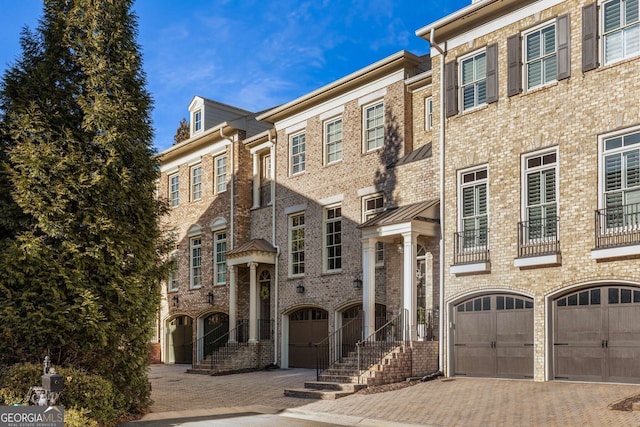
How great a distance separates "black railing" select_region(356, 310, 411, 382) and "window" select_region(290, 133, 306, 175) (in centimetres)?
782

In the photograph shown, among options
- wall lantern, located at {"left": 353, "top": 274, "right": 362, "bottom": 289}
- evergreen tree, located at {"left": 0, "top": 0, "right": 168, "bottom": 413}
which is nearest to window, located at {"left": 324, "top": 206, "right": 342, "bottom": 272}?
wall lantern, located at {"left": 353, "top": 274, "right": 362, "bottom": 289}

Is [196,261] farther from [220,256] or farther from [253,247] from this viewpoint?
[253,247]

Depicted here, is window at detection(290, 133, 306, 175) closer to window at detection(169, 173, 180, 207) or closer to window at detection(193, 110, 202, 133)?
window at detection(193, 110, 202, 133)

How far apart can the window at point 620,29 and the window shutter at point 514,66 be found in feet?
7.37

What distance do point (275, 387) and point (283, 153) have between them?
957cm

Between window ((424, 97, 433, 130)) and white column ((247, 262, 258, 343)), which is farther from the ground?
window ((424, 97, 433, 130))

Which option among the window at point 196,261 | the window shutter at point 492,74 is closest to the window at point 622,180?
the window shutter at point 492,74

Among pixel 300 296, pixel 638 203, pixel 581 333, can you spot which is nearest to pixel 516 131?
pixel 638 203

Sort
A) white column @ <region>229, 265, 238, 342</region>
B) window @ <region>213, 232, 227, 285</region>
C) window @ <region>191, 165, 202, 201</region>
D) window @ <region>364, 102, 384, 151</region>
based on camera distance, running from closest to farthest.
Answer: window @ <region>364, 102, 384, 151</region> < white column @ <region>229, 265, 238, 342</region> < window @ <region>213, 232, 227, 285</region> < window @ <region>191, 165, 202, 201</region>

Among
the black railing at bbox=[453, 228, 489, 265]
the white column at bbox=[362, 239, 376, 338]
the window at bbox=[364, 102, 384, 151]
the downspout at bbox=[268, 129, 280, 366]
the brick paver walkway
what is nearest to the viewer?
the brick paver walkway

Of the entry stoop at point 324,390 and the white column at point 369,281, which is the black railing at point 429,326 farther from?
the entry stoop at point 324,390

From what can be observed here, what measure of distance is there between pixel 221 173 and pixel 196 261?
409 centimetres

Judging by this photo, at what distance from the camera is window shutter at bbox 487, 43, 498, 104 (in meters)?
18.9

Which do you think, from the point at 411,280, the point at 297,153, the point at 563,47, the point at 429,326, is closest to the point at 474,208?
the point at 411,280
